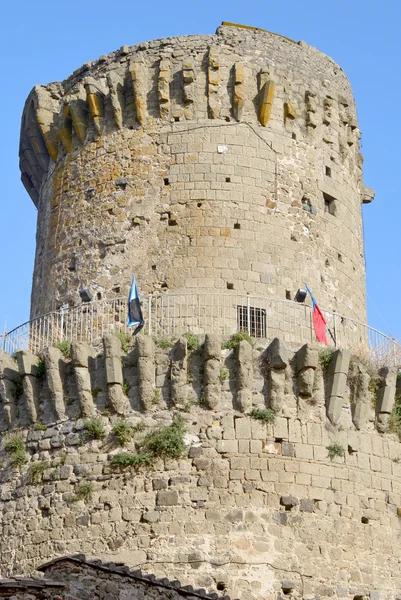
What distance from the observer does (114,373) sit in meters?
19.8

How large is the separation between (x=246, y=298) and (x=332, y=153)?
373 centimetres

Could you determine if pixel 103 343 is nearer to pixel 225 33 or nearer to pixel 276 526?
pixel 276 526

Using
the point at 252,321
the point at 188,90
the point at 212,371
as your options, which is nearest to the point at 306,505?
the point at 212,371

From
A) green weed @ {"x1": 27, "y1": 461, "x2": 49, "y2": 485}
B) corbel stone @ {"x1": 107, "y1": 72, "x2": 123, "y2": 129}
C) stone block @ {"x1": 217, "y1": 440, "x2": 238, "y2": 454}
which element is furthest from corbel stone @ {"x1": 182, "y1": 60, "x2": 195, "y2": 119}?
green weed @ {"x1": 27, "y1": 461, "x2": 49, "y2": 485}

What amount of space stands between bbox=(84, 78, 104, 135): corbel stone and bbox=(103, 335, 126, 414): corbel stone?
4375 millimetres

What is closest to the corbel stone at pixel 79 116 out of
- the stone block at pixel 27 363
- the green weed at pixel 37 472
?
the stone block at pixel 27 363

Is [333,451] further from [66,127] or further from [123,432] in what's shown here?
[66,127]

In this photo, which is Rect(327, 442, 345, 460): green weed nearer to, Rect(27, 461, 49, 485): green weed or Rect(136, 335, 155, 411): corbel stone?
Rect(136, 335, 155, 411): corbel stone

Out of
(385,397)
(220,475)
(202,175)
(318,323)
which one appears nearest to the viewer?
(220,475)

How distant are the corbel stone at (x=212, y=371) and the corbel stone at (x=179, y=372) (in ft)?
0.98

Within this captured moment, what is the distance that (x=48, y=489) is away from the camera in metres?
19.7

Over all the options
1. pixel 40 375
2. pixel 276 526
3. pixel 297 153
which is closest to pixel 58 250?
pixel 40 375

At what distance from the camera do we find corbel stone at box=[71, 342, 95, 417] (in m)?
19.8

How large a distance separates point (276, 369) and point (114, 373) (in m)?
2.32
